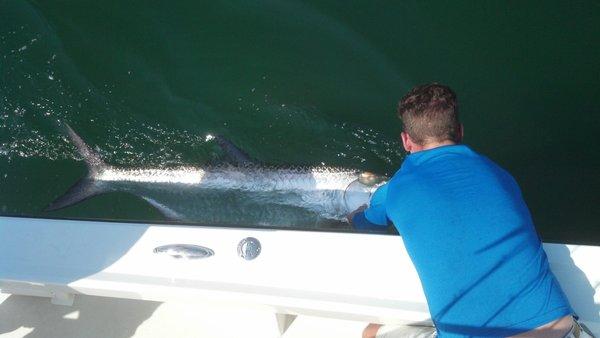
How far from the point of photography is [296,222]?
8.46 ft

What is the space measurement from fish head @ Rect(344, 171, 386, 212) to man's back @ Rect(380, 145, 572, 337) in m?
0.85

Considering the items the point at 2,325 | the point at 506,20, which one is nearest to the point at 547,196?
the point at 506,20

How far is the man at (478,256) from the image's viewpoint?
1462 mm

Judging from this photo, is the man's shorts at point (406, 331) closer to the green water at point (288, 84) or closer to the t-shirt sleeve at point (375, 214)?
the t-shirt sleeve at point (375, 214)

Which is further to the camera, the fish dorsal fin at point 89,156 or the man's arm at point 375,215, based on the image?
the fish dorsal fin at point 89,156

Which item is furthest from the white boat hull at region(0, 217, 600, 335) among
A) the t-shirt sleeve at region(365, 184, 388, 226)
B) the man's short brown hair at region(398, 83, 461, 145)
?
the man's short brown hair at region(398, 83, 461, 145)

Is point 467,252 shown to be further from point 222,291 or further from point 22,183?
point 22,183

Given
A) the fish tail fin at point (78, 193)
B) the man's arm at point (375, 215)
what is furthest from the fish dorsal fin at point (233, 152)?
the man's arm at point (375, 215)

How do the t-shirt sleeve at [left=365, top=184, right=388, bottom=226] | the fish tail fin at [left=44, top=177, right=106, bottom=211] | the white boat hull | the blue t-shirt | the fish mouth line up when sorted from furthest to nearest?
the fish tail fin at [left=44, top=177, right=106, bottom=211]
the fish mouth
the t-shirt sleeve at [left=365, top=184, right=388, bottom=226]
the white boat hull
the blue t-shirt

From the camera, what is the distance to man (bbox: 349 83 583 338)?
1462 mm

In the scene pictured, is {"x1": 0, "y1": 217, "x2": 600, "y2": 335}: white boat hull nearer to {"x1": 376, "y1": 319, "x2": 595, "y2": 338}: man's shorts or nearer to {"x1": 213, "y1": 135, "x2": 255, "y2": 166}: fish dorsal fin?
{"x1": 376, "y1": 319, "x2": 595, "y2": 338}: man's shorts

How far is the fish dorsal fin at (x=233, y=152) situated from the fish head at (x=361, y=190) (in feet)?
1.89

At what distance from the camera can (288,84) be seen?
2.89 metres

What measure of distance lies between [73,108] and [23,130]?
0.31 meters
